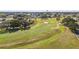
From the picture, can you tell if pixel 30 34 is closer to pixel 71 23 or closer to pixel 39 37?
pixel 39 37

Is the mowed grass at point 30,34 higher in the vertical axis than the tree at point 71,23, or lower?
lower

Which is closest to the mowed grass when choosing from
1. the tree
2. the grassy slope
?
the grassy slope

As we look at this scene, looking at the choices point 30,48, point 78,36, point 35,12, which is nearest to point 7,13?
point 35,12

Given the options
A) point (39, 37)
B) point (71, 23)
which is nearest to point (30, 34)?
point (39, 37)

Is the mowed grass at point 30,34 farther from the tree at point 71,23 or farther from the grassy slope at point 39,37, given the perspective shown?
the tree at point 71,23

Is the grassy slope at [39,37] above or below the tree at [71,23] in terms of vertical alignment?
below

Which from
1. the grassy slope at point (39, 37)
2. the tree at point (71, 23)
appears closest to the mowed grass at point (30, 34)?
the grassy slope at point (39, 37)

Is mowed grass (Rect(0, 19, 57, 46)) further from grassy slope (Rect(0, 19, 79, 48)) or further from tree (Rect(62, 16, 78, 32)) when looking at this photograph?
tree (Rect(62, 16, 78, 32))
